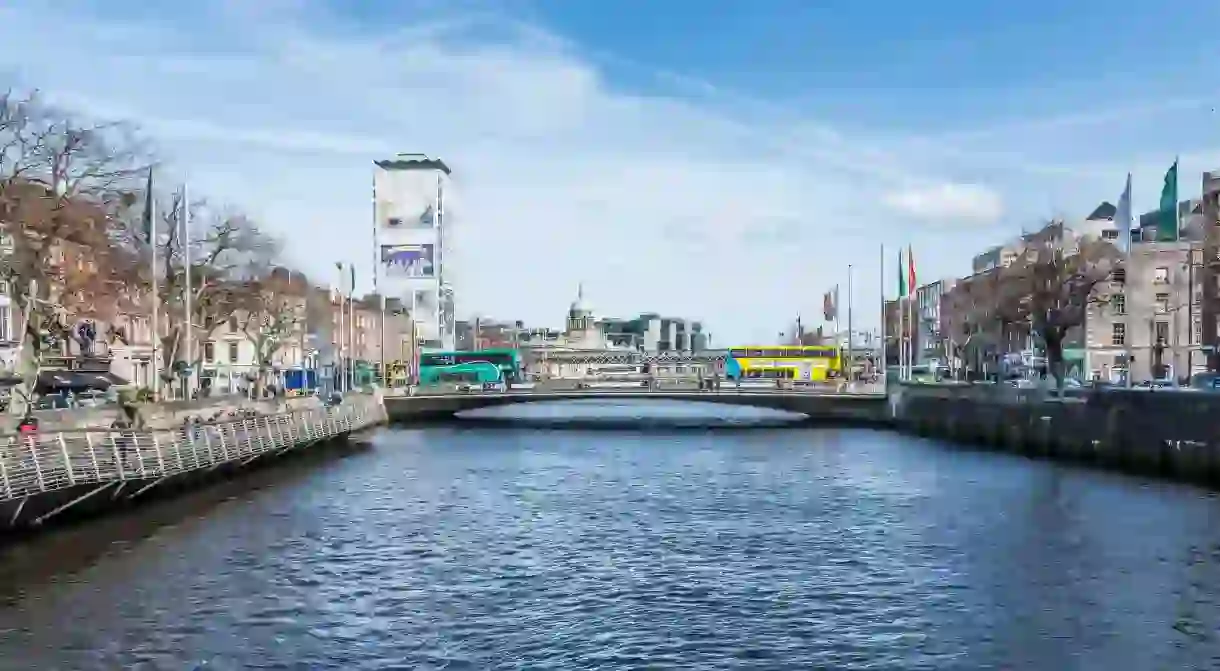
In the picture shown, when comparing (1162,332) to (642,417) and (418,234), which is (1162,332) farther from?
(418,234)

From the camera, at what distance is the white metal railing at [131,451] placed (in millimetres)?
29531

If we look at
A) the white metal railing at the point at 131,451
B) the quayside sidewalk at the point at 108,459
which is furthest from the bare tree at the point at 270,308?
the quayside sidewalk at the point at 108,459

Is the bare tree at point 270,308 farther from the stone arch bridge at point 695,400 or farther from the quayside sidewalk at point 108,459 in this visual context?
the quayside sidewalk at point 108,459

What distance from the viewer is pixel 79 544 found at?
103ft

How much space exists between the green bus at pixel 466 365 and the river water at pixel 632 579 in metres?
81.3

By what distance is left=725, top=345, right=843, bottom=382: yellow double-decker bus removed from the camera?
414ft

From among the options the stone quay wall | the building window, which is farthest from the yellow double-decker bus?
the stone quay wall

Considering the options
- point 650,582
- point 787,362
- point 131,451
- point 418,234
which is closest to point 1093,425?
point 650,582

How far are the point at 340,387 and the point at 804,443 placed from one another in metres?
52.2

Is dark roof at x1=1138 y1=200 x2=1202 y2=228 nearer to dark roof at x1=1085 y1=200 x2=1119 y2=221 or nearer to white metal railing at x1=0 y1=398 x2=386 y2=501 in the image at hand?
dark roof at x1=1085 y1=200 x2=1119 y2=221

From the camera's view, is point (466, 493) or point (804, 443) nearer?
point (466, 493)

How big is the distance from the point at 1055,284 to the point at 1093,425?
A: 87.2ft

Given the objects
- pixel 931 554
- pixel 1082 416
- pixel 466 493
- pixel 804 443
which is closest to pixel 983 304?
pixel 804 443

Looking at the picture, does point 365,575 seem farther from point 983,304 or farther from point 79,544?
point 983,304
